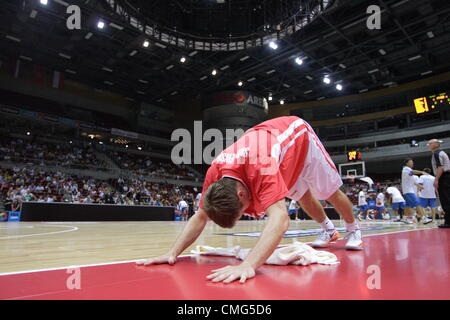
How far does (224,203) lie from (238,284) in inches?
14.0

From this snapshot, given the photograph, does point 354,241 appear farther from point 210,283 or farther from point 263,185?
point 210,283

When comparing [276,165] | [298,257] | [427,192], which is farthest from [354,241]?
[427,192]

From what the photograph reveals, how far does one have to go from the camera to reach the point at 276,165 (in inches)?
60.3

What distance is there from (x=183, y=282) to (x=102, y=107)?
25529 millimetres

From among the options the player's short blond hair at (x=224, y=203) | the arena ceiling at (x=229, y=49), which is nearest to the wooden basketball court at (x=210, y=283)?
the player's short blond hair at (x=224, y=203)

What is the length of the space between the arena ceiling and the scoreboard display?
9.82ft

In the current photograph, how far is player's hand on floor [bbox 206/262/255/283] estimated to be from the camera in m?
1.17

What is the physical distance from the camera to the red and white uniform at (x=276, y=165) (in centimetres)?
147

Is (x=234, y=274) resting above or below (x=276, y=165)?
below

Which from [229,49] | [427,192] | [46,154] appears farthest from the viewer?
[46,154]

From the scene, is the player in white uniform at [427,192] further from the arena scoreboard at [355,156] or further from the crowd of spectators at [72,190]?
the arena scoreboard at [355,156]

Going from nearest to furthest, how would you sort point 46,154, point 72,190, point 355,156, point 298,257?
point 298,257, point 72,190, point 46,154, point 355,156

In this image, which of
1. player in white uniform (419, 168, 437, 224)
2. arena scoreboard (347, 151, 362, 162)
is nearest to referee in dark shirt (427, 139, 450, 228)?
player in white uniform (419, 168, 437, 224)

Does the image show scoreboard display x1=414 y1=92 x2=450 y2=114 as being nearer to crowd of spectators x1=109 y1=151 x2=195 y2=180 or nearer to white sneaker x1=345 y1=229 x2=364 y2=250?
crowd of spectators x1=109 y1=151 x2=195 y2=180
